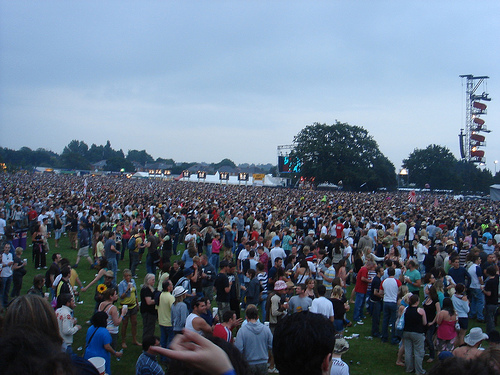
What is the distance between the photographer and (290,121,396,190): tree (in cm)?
6950

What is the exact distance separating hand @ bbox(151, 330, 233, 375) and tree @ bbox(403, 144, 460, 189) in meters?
94.5

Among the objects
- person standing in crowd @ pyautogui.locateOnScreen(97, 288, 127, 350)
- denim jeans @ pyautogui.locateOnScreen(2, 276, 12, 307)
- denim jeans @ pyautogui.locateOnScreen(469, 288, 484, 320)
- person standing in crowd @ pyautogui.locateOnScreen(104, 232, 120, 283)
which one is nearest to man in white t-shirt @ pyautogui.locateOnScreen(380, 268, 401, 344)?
denim jeans @ pyautogui.locateOnScreen(469, 288, 484, 320)

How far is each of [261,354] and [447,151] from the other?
103m

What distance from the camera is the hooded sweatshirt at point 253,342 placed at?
535 cm

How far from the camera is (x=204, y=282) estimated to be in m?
8.59

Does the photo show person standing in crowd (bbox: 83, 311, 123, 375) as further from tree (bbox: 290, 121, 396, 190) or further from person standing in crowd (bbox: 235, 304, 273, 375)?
tree (bbox: 290, 121, 396, 190)

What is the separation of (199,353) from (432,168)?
9822 centimetres

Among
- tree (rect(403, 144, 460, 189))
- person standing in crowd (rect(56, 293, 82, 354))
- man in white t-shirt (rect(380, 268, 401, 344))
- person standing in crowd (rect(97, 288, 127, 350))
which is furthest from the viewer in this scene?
tree (rect(403, 144, 460, 189))

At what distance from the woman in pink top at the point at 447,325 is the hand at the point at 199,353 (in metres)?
6.48

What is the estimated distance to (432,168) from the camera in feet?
296

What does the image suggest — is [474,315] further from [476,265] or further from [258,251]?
[258,251]

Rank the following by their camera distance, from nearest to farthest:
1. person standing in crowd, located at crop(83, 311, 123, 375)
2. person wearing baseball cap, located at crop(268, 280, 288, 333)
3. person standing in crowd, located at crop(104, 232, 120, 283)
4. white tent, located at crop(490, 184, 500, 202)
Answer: person standing in crowd, located at crop(83, 311, 123, 375) → person wearing baseball cap, located at crop(268, 280, 288, 333) → person standing in crowd, located at crop(104, 232, 120, 283) → white tent, located at crop(490, 184, 500, 202)

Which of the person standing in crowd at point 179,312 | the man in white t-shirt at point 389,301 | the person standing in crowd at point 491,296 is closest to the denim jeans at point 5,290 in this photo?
the person standing in crowd at point 179,312

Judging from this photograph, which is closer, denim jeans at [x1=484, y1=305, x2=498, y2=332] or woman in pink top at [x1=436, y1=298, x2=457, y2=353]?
woman in pink top at [x1=436, y1=298, x2=457, y2=353]
